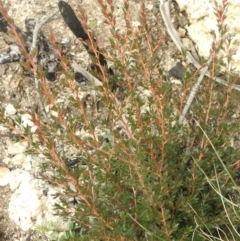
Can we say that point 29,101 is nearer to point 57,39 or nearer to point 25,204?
point 57,39

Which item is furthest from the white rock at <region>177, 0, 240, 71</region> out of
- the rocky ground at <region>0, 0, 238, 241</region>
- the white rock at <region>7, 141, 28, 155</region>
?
the white rock at <region>7, 141, 28, 155</region>

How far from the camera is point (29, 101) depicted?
10.4 ft

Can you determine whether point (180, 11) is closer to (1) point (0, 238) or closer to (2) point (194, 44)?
(2) point (194, 44)

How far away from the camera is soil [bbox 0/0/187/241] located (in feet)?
10.4

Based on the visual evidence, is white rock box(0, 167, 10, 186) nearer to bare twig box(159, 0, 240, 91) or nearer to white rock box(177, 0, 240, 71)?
bare twig box(159, 0, 240, 91)

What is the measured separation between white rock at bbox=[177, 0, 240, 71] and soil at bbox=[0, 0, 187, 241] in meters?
0.11

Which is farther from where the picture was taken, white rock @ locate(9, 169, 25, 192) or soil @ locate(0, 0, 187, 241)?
soil @ locate(0, 0, 187, 241)

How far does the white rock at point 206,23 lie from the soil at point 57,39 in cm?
11

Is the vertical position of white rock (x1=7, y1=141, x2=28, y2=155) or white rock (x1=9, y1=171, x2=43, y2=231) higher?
white rock (x1=7, y1=141, x2=28, y2=155)

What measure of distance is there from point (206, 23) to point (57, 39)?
101 cm

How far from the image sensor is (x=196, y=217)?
2.31 metres

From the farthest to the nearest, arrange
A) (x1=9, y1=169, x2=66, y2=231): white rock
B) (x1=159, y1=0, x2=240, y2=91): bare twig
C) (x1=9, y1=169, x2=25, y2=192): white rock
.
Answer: (x1=159, y1=0, x2=240, y2=91): bare twig
(x1=9, y1=169, x2=25, y2=192): white rock
(x1=9, y1=169, x2=66, y2=231): white rock

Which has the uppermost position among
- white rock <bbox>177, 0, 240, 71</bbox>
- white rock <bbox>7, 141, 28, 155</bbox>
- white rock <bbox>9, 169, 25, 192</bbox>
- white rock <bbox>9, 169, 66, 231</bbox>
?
white rock <bbox>177, 0, 240, 71</bbox>

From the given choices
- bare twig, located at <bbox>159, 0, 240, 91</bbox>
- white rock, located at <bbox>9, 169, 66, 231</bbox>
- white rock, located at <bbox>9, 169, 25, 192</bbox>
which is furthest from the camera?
bare twig, located at <bbox>159, 0, 240, 91</bbox>
